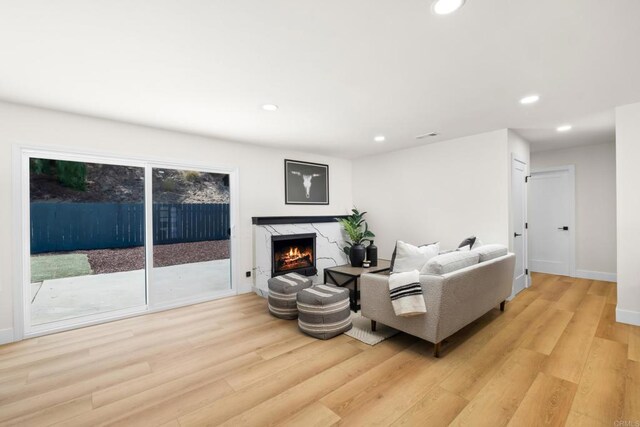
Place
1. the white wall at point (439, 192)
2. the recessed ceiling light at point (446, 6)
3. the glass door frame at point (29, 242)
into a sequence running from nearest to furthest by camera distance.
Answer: the recessed ceiling light at point (446, 6), the glass door frame at point (29, 242), the white wall at point (439, 192)

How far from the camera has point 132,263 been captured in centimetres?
360

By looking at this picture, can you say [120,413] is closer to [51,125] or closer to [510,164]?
[51,125]

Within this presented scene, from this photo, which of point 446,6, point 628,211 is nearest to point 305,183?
point 446,6

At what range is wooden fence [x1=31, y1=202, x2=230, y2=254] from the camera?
3022 mm

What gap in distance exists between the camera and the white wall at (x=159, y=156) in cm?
274

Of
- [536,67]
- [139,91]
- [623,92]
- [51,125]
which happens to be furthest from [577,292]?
[51,125]

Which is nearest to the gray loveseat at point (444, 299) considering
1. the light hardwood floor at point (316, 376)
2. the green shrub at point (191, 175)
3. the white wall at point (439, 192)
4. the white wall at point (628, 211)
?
the light hardwood floor at point (316, 376)

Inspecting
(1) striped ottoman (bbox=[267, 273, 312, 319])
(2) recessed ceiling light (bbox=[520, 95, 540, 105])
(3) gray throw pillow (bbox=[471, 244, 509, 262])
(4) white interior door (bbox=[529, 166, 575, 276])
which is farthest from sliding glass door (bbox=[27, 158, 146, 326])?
(4) white interior door (bbox=[529, 166, 575, 276])

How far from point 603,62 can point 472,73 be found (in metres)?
0.92

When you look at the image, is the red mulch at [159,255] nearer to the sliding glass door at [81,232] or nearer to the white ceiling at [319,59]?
the sliding glass door at [81,232]

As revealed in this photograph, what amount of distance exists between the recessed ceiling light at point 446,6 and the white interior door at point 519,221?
3.07 m

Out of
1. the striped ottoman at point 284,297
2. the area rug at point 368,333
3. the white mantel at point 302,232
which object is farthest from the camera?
the white mantel at point 302,232

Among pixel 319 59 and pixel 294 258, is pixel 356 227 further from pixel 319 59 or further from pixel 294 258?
pixel 319 59

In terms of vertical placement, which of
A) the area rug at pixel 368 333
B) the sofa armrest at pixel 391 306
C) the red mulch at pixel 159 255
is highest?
the red mulch at pixel 159 255
